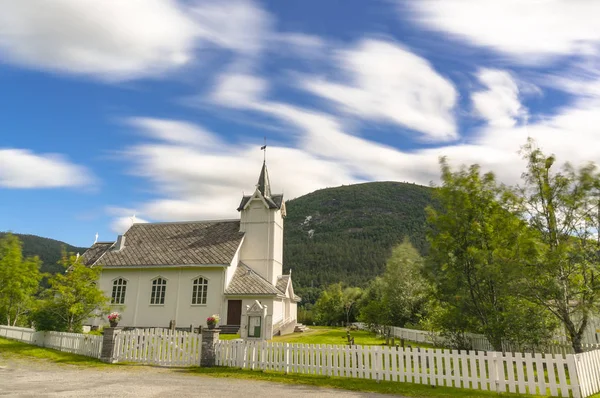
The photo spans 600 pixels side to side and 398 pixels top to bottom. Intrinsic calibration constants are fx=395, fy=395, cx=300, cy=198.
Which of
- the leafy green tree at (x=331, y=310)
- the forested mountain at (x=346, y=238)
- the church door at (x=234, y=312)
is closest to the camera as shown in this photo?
the church door at (x=234, y=312)

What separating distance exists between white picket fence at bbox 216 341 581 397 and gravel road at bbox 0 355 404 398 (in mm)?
1794

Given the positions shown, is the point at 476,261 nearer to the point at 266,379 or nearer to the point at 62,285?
the point at 266,379

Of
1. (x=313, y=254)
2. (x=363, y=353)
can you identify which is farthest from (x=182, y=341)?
(x=313, y=254)

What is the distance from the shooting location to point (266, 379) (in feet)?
43.7

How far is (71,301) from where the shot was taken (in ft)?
65.3

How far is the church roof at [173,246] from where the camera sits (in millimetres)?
32625

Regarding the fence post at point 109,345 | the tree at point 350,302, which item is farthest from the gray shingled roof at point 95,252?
the tree at point 350,302

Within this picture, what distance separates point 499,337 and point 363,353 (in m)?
6.48

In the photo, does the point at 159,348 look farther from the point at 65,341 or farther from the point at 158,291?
the point at 158,291

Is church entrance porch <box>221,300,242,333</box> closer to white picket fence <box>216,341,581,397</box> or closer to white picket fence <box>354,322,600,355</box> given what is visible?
white picket fence <box>354,322,600,355</box>

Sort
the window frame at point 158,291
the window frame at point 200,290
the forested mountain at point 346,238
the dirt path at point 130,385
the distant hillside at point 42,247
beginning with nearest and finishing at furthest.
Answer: the dirt path at point 130,385
the window frame at point 200,290
the window frame at point 158,291
the distant hillside at point 42,247
the forested mountain at point 346,238

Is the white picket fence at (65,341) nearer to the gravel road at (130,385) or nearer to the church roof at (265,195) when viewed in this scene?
the gravel road at (130,385)

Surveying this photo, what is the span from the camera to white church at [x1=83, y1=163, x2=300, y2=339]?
3095 centimetres

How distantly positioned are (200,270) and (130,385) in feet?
67.7
